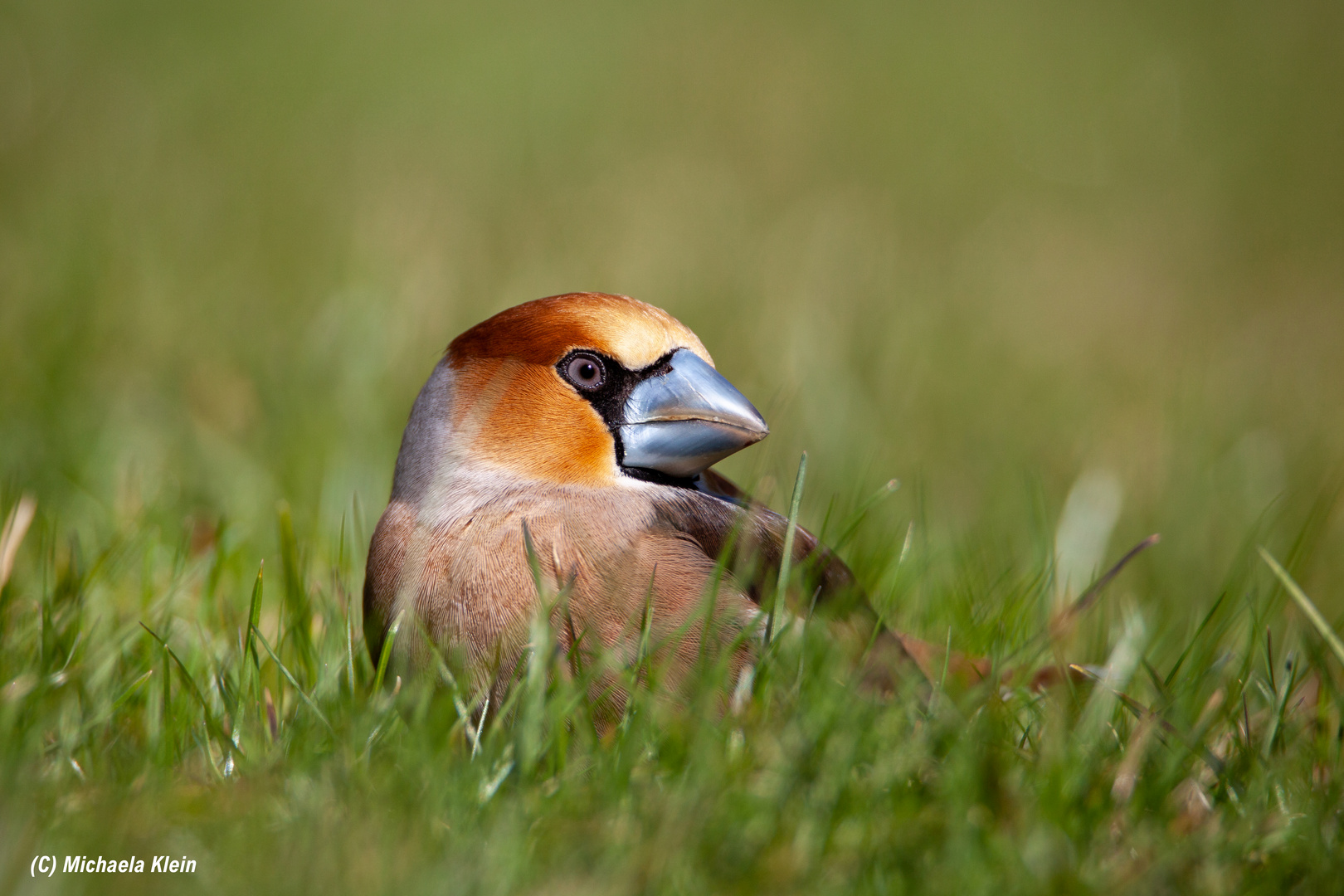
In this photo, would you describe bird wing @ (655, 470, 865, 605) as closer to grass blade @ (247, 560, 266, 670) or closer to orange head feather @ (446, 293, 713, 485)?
orange head feather @ (446, 293, 713, 485)

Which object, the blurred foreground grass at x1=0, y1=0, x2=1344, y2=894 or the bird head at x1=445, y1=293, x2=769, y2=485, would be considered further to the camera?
the bird head at x1=445, y1=293, x2=769, y2=485

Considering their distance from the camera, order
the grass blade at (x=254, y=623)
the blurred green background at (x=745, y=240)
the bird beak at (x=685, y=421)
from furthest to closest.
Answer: the blurred green background at (x=745, y=240), the bird beak at (x=685, y=421), the grass blade at (x=254, y=623)

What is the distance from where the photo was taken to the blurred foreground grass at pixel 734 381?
2.10m

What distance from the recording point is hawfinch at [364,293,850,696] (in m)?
2.64

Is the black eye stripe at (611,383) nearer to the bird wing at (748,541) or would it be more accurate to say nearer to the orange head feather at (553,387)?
the orange head feather at (553,387)

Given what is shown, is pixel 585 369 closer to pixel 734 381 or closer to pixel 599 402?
pixel 599 402

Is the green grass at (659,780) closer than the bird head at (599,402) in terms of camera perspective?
Yes

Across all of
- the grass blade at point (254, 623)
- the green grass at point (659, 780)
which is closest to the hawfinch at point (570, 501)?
the green grass at point (659, 780)

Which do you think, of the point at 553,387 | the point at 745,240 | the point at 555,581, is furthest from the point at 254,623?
the point at 745,240

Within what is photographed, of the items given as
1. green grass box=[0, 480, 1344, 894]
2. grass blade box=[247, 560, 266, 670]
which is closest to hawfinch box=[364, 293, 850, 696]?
green grass box=[0, 480, 1344, 894]

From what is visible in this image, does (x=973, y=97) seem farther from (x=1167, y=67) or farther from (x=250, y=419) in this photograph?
(x=250, y=419)

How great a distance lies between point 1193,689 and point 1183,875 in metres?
0.62

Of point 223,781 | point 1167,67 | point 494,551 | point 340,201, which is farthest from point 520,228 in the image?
point 1167,67

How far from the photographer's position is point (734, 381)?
596 cm
